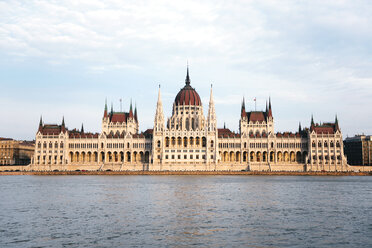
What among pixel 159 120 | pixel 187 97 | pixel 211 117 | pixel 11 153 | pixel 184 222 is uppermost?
pixel 187 97

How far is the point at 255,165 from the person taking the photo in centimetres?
14225

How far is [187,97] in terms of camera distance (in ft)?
533

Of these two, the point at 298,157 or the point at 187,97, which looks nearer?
the point at 298,157

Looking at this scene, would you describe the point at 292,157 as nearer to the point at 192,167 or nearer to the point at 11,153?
the point at 192,167

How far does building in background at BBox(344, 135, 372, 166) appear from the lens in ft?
554

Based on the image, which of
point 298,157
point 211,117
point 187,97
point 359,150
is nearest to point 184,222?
point 211,117

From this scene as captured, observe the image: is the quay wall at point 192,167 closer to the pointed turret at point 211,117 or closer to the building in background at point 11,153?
the pointed turret at point 211,117

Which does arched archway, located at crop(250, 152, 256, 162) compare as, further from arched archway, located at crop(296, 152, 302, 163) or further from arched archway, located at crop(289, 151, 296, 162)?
arched archway, located at crop(296, 152, 302, 163)

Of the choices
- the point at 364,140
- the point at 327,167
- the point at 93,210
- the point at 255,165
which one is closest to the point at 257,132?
the point at 255,165

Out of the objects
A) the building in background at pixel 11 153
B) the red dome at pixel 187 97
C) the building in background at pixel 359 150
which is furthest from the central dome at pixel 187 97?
the building in background at pixel 11 153

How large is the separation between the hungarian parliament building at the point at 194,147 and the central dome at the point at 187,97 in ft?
1.80

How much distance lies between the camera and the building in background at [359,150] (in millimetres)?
169000

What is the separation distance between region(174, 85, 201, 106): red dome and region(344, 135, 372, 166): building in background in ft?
226

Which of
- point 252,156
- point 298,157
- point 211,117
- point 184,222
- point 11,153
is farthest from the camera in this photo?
point 11,153
